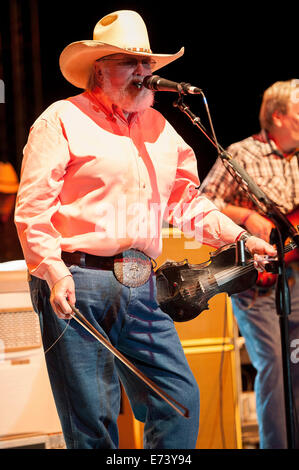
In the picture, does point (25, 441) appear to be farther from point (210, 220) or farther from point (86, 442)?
point (210, 220)

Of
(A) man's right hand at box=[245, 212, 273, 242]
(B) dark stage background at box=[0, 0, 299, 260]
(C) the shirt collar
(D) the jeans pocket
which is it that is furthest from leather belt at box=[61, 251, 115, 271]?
(B) dark stage background at box=[0, 0, 299, 260]

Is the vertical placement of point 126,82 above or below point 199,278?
above

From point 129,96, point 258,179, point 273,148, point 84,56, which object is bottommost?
point 258,179

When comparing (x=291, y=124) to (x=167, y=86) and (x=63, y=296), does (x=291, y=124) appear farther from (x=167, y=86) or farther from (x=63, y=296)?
(x=63, y=296)

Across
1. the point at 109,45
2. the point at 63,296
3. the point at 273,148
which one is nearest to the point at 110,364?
the point at 63,296

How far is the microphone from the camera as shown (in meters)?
1.80

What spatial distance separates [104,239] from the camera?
184 cm

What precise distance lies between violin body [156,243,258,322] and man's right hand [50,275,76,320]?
37cm

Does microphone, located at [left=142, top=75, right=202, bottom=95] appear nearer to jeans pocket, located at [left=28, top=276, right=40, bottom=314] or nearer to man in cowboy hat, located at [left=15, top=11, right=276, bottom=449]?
man in cowboy hat, located at [left=15, top=11, right=276, bottom=449]

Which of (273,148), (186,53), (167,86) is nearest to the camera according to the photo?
(167,86)

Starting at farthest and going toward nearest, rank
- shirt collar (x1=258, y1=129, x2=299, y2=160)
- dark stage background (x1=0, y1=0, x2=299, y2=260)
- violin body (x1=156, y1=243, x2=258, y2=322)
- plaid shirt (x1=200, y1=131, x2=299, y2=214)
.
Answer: dark stage background (x1=0, y1=0, x2=299, y2=260) → shirt collar (x1=258, y1=129, x2=299, y2=160) → plaid shirt (x1=200, y1=131, x2=299, y2=214) → violin body (x1=156, y1=243, x2=258, y2=322)

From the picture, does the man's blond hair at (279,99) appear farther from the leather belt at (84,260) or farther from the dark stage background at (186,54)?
the leather belt at (84,260)

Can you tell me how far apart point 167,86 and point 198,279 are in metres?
0.63

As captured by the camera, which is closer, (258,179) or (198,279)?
(198,279)
